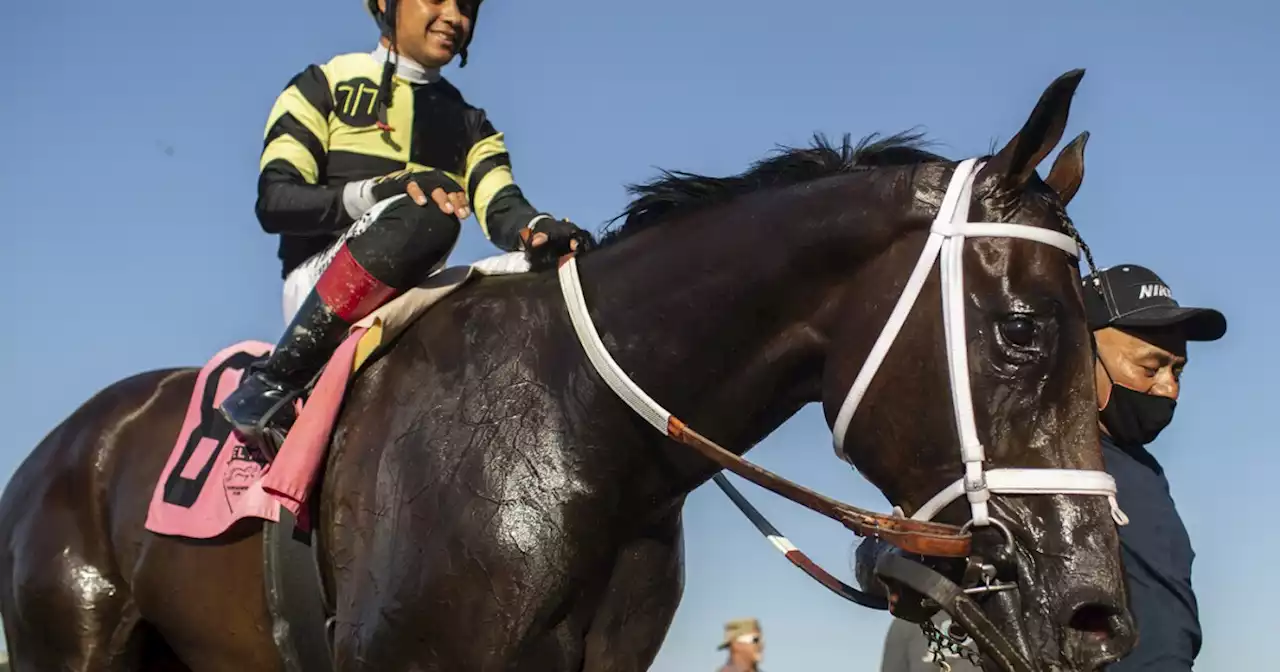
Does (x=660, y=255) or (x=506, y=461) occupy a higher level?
(x=660, y=255)

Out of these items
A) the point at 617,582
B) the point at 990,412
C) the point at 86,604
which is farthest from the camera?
the point at 86,604

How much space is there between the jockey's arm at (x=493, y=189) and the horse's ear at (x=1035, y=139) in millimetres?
1786

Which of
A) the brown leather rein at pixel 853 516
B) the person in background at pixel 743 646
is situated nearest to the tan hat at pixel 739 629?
the person in background at pixel 743 646

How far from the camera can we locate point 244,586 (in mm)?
4875

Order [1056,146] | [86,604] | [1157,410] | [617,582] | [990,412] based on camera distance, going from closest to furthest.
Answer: [990,412]
[1056,146]
[617,582]
[1157,410]
[86,604]

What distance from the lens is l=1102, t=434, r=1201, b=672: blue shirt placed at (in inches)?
179

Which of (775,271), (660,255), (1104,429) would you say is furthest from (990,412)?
(1104,429)

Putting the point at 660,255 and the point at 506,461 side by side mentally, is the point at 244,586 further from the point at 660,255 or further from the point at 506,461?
the point at 660,255

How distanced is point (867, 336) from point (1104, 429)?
62.0 inches

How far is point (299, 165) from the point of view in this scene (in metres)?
5.03

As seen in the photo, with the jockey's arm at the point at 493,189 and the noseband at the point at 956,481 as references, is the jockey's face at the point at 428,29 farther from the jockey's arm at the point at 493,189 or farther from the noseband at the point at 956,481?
the noseband at the point at 956,481

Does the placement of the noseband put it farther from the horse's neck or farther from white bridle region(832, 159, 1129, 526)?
the horse's neck

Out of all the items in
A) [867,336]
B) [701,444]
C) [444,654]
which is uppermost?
[867,336]

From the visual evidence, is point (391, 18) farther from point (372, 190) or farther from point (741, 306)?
point (741, 306)
